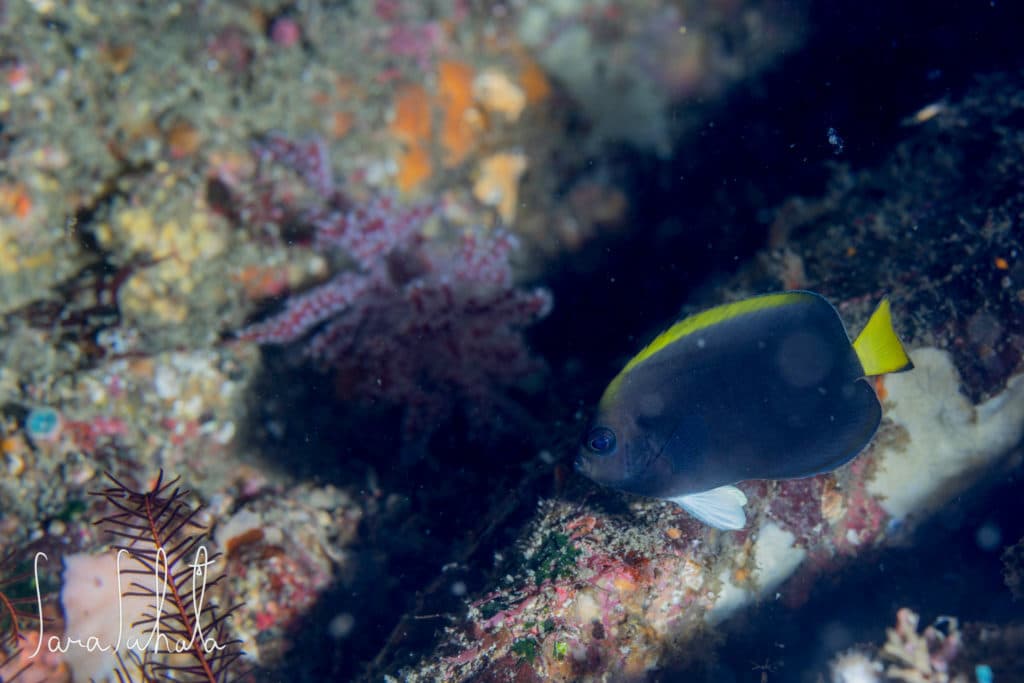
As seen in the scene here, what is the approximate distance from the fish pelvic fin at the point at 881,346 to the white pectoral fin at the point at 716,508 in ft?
2.47

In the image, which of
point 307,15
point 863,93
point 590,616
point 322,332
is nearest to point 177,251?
point 322,332

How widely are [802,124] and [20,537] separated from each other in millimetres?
7176

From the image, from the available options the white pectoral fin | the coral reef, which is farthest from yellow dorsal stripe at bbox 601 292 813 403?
the coral reef

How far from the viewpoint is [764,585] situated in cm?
347

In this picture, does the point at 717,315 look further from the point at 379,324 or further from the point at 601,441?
the point at 379,324

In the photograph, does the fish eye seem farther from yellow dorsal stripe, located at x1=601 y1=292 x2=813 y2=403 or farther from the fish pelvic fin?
the fish pelvic fin

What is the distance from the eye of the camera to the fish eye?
2281 millimetres

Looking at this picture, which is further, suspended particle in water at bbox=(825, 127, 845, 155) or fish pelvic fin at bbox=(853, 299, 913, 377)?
suspended particle in water at bbox=(825, 127, 845, 155)

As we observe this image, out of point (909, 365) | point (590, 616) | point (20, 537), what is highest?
point (20, 537)

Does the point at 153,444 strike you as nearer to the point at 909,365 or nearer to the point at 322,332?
the point at 322,332

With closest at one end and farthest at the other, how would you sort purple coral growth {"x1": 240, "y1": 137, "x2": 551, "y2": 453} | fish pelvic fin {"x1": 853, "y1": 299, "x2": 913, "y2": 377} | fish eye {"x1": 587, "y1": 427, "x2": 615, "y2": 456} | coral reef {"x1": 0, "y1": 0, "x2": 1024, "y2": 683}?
1. fish pelvic fin {"x1": 853, "y1": 299, "x2": 913, "y2": 377}
2. fish eye {"x1": 587, "y1": 427, "x2": 615, "y2": 456}
3. coral reef {"x1": 0, "y1": 0, "x2": 1024, "y2": 683}
4. purple coral growth {"x1": 240, "y1": 137, "x2": 551, "y2": 453}

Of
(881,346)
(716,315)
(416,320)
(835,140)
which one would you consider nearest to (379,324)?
(416,320)

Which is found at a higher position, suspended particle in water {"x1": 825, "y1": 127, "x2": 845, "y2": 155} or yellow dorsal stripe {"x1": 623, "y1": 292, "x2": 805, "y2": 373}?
yellow dorsal stripe {"x1": 623, "y1": 292, "x2": 805, "y2": 373}

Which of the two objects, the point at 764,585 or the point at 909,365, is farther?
the point at 764,585
